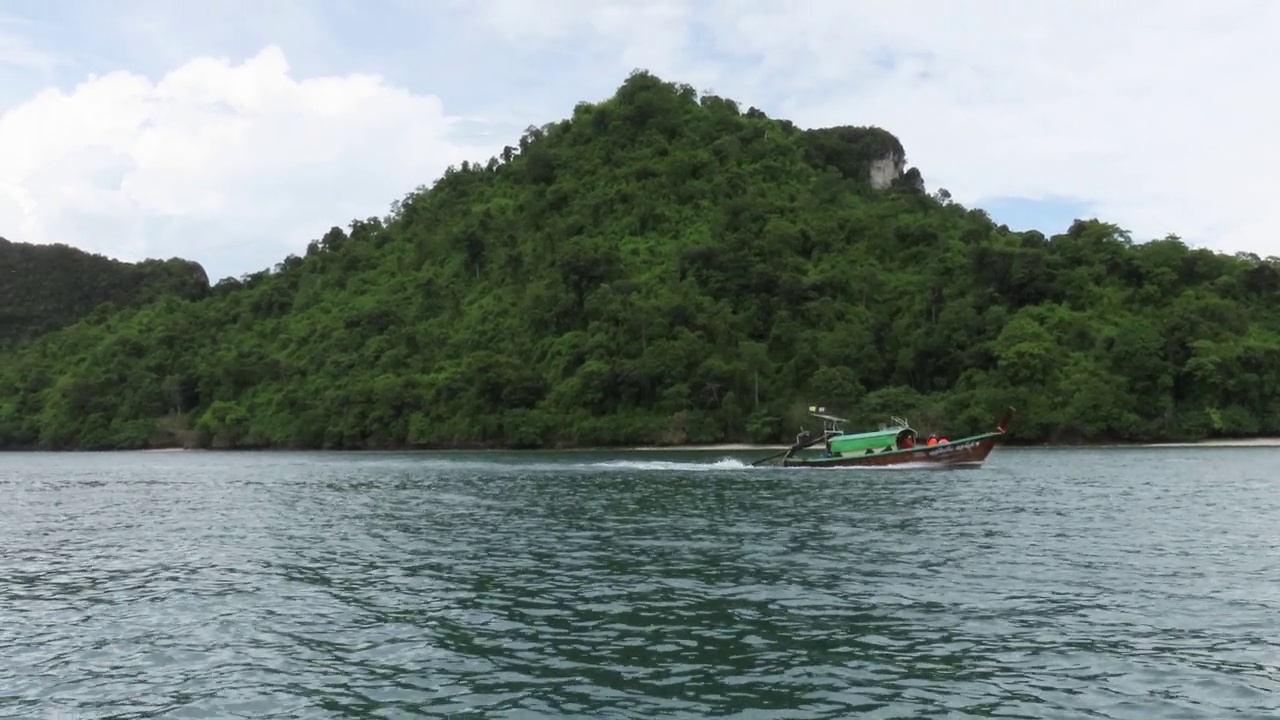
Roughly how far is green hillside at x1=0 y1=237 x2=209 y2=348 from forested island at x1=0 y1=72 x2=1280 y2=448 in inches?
67.1

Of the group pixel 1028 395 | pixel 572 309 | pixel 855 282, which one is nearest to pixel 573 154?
pixel 572 309

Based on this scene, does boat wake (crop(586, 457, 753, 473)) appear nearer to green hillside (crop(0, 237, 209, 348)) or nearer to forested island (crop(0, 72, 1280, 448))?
forested island (crop(0, 72, 1280, 448))

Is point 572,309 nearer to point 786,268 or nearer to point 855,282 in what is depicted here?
point 786,268

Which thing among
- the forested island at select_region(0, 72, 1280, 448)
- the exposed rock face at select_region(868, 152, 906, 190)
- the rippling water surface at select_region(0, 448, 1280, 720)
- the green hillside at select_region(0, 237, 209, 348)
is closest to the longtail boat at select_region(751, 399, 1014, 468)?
the rippling water surface at select_region(0, 448, 1280, 720)

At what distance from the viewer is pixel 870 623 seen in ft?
52.4

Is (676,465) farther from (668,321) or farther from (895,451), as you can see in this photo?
(668,321)

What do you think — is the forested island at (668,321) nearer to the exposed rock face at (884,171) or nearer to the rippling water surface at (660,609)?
the exposed rock face at (884,171)

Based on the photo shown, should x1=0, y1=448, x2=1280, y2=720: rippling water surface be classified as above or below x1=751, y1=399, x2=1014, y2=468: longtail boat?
below

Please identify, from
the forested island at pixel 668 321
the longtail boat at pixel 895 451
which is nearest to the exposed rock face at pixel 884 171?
the forested island at pixel 668 321

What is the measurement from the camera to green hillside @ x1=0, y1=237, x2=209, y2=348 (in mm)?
171250

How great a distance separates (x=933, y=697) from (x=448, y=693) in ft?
19.9

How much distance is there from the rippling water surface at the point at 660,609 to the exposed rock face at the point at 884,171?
121 meters

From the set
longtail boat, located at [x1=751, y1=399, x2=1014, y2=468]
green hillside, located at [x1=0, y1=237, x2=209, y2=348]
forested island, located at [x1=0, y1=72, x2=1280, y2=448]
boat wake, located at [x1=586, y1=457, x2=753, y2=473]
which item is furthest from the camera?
green hillside, located at [x1=0, y1=237, x2=209, y2=348]

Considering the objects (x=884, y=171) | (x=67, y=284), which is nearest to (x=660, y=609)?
(x=884, y=171)
